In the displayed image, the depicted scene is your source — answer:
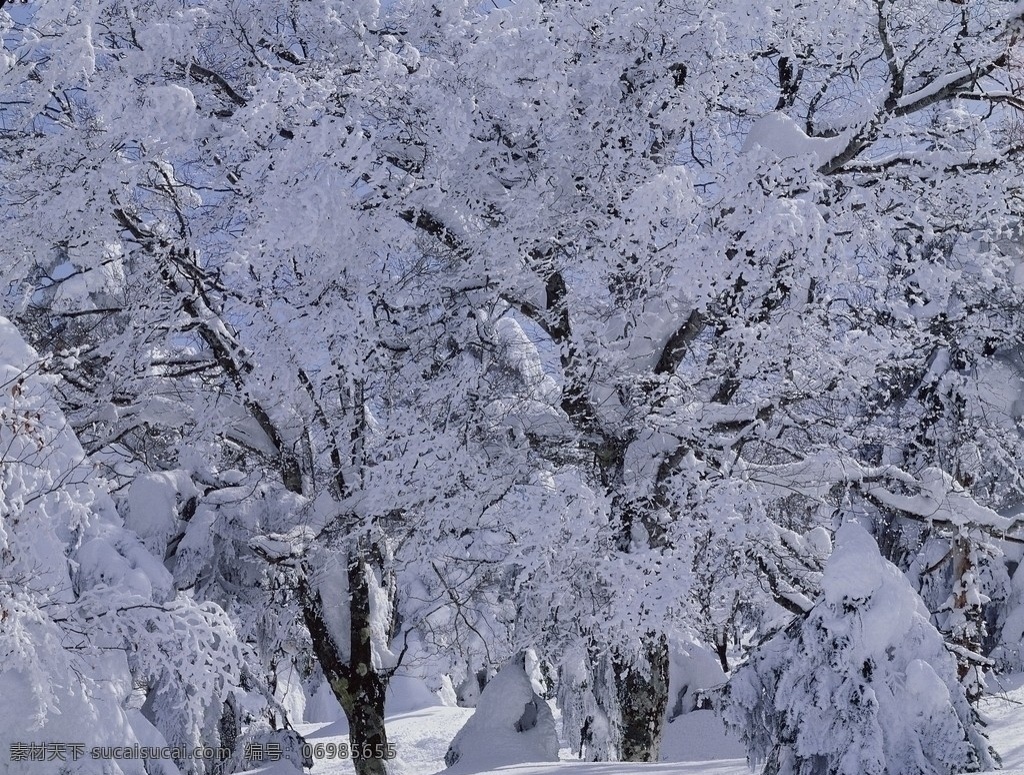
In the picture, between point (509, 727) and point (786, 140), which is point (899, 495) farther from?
point (509, 727)

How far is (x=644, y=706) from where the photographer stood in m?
10.1

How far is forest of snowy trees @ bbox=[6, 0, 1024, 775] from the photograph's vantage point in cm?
830

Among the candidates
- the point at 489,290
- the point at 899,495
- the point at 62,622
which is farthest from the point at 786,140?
the point at 62,622

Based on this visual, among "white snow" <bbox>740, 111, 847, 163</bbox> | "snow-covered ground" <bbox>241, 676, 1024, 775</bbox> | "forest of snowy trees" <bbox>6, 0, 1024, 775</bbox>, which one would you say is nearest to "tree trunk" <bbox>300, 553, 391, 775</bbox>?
"forest of snowy trees" <bbox>6, 0, 1024, 775</bbox>

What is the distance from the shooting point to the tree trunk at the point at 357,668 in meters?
11.1

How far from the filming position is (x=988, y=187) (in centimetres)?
932

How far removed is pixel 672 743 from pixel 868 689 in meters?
8.96

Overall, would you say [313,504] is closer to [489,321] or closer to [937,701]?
[489,321]

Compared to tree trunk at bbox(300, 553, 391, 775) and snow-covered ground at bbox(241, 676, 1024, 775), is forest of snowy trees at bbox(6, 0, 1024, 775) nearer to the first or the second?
tree trunk at bbox(300, 553, 391, 775)

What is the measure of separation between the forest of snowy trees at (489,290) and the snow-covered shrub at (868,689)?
1.39 m

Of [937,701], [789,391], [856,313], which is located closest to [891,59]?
[856,313]

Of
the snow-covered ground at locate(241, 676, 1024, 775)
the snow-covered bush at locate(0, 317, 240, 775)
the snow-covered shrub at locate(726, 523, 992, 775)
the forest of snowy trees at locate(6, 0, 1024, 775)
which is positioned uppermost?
the forest of snowy trees at locate(6, 0, 1024, 775)

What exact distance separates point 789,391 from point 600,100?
2.97 m

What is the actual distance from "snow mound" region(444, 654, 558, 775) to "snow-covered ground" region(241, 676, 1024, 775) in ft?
4.71
